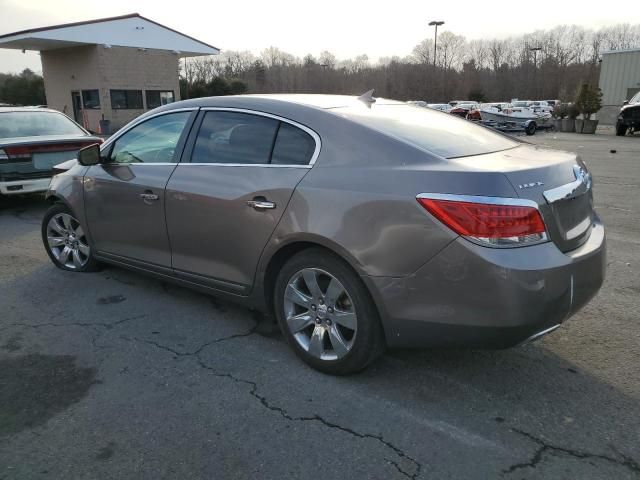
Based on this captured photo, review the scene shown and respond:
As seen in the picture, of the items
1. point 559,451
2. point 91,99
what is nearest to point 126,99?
point 91,99

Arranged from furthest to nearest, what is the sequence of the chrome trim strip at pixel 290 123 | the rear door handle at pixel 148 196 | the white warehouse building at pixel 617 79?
the white warehouse building at pixel 617 79 → the rear door handle at pixel 148 196 → the chrome trim strip at pixel 290 123

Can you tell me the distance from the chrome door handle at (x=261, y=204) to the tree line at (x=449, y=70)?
62682mm

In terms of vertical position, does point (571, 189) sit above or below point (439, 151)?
below

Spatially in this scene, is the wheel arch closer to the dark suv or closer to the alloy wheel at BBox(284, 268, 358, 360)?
the alloy wheel at BBox(284, 268, 358, 360)

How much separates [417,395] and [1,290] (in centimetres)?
393

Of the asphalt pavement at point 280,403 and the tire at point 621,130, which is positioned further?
the tire at point 621,130

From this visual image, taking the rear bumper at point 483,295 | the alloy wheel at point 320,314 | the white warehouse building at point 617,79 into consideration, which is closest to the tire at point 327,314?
the alloy wheel at point 320,314

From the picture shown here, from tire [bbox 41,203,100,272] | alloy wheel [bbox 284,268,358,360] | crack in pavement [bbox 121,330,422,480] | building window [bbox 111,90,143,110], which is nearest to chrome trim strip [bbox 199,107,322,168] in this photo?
alloy wheel [bbox 284,268,358,360]

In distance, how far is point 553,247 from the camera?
2705 millimetres

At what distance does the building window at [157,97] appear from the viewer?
32559 millimetres

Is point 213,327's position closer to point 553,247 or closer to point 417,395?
point 417,395

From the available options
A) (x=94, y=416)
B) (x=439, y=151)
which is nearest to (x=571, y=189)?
(x=439, y=151)

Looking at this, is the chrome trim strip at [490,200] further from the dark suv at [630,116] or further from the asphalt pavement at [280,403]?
the dark suv at [630,116]

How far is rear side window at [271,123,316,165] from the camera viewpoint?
3.28 metres
